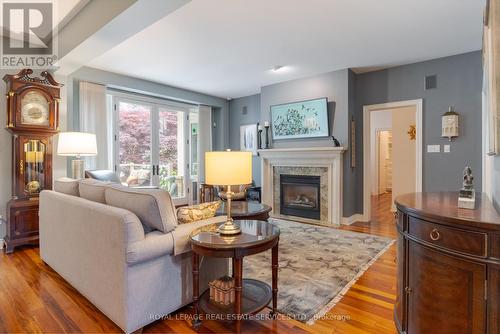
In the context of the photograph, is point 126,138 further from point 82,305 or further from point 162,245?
point 162,245

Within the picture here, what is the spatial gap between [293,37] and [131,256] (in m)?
2.98

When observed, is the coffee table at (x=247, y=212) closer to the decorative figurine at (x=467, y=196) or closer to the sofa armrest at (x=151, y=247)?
the sofa armrest at (x=151, y=247)

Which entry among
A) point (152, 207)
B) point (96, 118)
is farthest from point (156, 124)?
point (152, 207)

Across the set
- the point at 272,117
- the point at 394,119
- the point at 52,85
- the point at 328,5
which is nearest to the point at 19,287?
the point at 52,85

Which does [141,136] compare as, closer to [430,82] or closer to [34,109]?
[34,109]

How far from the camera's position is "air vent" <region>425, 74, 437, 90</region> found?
4.03 metres

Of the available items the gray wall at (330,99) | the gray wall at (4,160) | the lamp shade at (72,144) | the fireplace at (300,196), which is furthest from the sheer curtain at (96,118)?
the fireplace at (300,196)

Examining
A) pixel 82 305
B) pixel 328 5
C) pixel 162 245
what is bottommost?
pixel 82 305

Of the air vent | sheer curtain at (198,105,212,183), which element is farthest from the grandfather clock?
the air vent

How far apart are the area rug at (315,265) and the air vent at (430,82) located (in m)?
2.40

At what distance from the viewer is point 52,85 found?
349 centimetres

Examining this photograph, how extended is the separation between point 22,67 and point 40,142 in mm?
1038

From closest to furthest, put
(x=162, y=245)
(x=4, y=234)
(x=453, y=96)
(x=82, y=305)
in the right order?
(x=162, y=245), (x=82, y=305), (x=4, y=234), (x=453, y=96)

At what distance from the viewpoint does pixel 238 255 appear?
5.18ft
